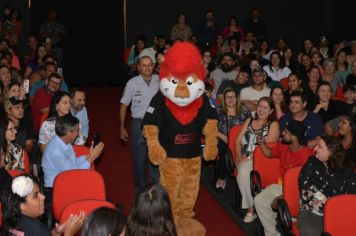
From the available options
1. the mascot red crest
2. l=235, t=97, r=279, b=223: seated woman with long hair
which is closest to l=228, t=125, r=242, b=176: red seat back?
l=235, t=97, r=279, b=223: seated woman with long hair

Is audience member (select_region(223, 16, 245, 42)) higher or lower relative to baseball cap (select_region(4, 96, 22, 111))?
higher

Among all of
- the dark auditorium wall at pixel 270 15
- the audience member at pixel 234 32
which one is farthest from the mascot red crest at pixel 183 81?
the dark auditorium wall at pixel 270 15

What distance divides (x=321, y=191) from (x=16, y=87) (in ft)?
12.8

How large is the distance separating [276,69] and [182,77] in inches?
192

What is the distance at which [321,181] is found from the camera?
4754 mm

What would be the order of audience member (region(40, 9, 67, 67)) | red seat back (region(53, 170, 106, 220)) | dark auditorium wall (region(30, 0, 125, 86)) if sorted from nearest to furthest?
1. red seat back (region(53, 170, 106, 220))
2. audience member (region(40, 9, 67, 67))
3. dark auditorium wall (region(30, 0, 125, 86))

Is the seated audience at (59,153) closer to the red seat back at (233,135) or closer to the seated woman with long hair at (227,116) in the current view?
the red seat back at (233,135)

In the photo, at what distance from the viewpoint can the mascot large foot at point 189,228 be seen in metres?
5.18

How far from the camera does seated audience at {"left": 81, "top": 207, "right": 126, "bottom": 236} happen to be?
3.04 m

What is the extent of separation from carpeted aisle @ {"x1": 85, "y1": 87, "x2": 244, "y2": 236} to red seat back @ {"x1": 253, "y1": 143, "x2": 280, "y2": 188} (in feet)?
1.97

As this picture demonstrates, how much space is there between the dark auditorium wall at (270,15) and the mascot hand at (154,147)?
984 cm

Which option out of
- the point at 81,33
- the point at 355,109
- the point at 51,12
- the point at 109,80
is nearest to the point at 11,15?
the point at 51,12

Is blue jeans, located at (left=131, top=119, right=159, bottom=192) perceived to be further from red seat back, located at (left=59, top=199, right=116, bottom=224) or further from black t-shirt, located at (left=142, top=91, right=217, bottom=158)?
red seat back, located at (left=59, top=199, right=116, bottom=224)

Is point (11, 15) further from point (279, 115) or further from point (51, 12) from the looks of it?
point (279, 115)
